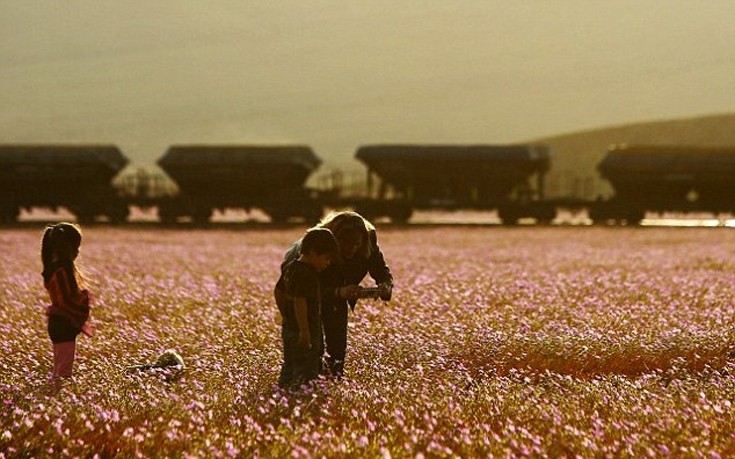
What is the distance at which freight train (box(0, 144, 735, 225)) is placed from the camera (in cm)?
3922

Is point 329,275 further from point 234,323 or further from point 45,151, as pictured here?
point 45,151

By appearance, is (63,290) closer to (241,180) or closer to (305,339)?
(305,339)

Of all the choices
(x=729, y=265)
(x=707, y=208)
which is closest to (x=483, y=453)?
(x=729, y=265)

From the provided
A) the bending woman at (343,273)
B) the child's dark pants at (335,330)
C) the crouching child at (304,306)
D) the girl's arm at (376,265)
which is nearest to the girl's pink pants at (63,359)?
the crouching child at (304,306)

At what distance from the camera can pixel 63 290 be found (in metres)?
7.07

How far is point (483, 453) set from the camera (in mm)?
5246

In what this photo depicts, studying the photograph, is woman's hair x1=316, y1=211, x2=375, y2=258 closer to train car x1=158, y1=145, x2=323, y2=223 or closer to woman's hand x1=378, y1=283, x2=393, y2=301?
woman's hand x1=378, y1=283, x2=393, y2=301

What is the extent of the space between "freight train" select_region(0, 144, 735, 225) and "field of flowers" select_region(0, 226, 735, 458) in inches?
955

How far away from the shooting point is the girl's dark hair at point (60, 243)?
7.05m

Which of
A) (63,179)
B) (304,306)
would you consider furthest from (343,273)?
(63,179)

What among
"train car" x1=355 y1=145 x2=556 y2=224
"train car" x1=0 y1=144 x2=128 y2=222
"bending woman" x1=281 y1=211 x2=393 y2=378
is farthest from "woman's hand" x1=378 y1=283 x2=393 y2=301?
"train car" x1=0 y1=144 x2=128 y2=222

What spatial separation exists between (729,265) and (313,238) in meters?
12.3

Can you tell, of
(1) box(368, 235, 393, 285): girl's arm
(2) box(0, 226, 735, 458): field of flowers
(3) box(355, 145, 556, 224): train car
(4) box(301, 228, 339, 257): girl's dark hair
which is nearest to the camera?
(2) box(0, 226, 735, 458): field of flowers

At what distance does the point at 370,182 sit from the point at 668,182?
12.4 metres
